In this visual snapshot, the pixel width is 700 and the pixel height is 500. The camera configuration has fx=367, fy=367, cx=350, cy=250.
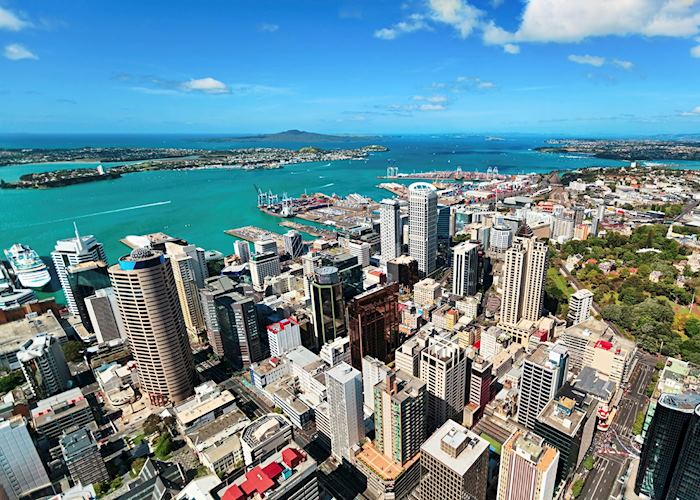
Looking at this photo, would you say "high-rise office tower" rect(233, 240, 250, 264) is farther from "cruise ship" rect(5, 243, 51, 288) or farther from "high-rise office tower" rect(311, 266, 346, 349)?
"high-rise office tower" rect(311, 266, 346, 349)

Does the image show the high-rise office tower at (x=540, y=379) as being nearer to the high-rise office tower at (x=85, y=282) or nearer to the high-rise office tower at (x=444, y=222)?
the high-rise office tower at (x=444, y=222)

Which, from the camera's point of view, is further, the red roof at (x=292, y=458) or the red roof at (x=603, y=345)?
the red roof at (x=603, y=345)

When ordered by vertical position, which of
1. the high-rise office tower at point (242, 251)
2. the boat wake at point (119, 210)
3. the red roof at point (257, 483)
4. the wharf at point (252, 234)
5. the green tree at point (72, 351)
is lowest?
the green tree at point (72, 351)

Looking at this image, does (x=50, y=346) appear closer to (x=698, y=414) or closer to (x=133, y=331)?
(x=133, y=331)

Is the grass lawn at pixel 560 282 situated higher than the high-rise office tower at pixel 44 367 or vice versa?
the high-rise office tower at pixel 44 367

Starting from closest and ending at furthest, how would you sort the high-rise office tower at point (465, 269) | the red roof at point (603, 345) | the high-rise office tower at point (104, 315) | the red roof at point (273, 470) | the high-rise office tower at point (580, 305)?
the red roof at point (273, 470) → the red roof at point (603, 345) → the high-rise office tower at point (580, 305) → the high-rise office tower at point (104, 315) → the high-rise office tower at point (465, 269)

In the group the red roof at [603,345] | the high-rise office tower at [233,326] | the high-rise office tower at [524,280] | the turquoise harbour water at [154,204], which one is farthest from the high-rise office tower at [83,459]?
the turquoise harbour water at [154,204]
